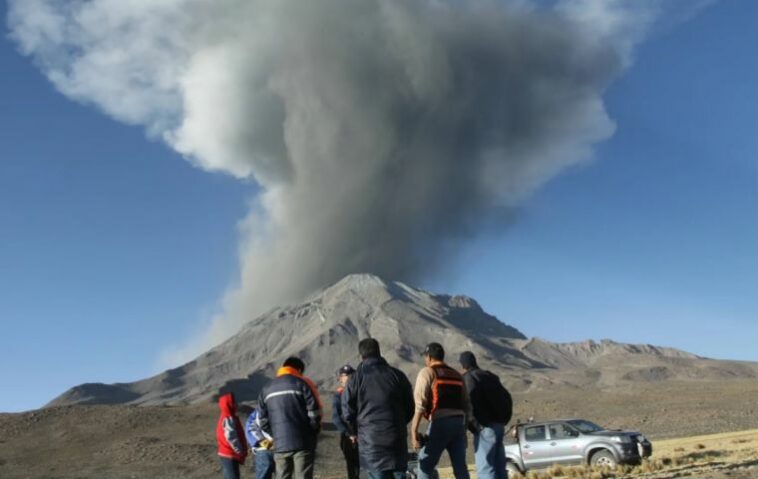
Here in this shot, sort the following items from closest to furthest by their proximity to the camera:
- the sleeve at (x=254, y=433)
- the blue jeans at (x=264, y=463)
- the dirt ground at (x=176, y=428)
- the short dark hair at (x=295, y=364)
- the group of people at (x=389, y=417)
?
the group of people at (x=389, y=417), the short dark hair at (x=295, y=364), the sleeve at (x=254, y=433), the blue jeans at (x=264, y=463), the dirt ground at (x=176, y=428)

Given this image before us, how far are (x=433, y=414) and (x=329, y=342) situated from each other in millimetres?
173155

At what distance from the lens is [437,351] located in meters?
8.73

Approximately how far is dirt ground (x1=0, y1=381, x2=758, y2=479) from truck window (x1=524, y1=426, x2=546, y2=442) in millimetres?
19920

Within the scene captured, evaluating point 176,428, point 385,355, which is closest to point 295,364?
point 176,428

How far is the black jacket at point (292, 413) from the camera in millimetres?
8164

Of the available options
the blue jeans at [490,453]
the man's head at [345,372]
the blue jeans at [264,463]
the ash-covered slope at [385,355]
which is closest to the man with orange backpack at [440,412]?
the blue jeans at [490,453]

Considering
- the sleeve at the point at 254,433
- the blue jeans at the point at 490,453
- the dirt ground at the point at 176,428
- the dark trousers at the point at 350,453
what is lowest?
the blue jeans at the point at 490,453

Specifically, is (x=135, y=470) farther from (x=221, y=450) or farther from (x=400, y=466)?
(x=400, y=466)

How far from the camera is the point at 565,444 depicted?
66.1 feet

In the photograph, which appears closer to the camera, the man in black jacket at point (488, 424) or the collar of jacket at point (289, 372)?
the collar of jacket at point (289, 372)

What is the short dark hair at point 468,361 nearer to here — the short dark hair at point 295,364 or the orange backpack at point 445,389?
the orange backpack at point 445,389

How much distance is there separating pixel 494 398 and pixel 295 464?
2.53 m

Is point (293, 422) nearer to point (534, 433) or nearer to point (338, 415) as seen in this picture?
point (338, 415)

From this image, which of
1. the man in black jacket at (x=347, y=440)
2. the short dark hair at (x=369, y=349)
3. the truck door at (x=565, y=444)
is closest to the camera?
the short dark hair at (x=369, y=349)
